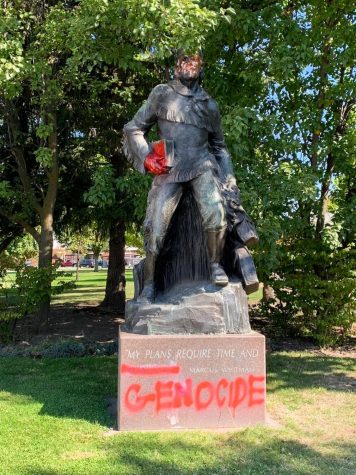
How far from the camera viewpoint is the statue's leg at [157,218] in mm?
5348

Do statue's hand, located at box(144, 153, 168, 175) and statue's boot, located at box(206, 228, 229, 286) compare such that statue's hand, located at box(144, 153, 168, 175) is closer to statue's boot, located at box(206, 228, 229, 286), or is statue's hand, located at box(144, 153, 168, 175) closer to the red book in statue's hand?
the red book in statue's hand

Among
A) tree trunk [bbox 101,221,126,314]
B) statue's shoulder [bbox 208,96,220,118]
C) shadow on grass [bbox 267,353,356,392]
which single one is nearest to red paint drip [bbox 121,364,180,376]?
shadow on grass [bbox 267,353,356,392]

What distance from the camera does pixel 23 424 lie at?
5086 millimetres

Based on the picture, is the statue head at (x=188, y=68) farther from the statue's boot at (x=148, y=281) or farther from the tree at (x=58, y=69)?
the statue's boot at (x=148, y=281)

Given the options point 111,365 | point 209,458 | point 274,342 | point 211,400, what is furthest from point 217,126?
point 274,342

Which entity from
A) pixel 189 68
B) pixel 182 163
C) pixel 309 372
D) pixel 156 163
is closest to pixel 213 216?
pixel 182 163

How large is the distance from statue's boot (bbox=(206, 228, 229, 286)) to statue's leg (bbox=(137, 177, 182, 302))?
44cm

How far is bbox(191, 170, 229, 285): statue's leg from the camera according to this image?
5.27 metres

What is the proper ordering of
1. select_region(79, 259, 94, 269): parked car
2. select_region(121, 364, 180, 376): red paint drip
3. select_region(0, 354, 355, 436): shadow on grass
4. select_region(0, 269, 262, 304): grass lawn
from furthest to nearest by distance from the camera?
1. select_region(79, 259, 94, 269): parked car
2. select_region(0, 269, 262, 304): grass lawn
3. select_region(0, 354, 355, 436): shadow on grass
4. select_region(121, 364, 180, 376): red paint drip

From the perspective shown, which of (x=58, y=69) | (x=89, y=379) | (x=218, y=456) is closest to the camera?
(x=218, y=456)

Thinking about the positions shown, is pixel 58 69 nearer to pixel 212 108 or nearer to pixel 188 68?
pixel 188 68

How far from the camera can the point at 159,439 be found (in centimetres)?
459

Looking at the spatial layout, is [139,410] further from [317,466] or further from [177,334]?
[317,466]

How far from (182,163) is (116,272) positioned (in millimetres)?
9088
